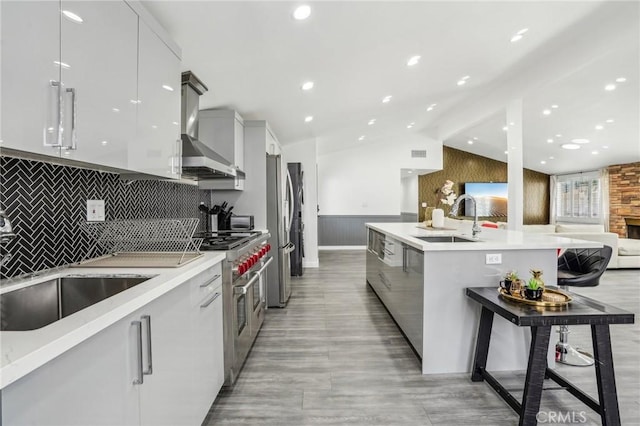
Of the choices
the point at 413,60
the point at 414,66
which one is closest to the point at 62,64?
the point at 413,60

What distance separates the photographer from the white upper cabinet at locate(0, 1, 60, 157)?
3.04 feet

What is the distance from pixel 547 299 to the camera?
6.40 feet

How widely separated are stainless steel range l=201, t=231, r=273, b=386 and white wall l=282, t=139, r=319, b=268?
3784 mm

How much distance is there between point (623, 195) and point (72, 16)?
10.8 metres

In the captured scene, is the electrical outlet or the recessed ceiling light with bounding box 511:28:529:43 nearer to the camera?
the electrical outlet

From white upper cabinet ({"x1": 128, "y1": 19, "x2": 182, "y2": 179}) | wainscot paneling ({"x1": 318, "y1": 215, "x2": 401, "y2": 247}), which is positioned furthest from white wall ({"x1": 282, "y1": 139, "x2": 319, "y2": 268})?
white upper cabinet ({"x1": 128, "y1": 19, "x2": 182, "y2": 179})

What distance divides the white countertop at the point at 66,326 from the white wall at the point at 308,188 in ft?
17.4

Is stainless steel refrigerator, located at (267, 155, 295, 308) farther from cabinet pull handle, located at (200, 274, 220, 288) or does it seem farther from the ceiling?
cabinet pull handle, located at (200, 274, 220, 288)

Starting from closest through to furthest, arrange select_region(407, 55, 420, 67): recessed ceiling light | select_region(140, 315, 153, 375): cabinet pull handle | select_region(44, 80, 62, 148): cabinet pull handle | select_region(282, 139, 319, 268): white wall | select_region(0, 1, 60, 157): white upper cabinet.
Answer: select_region(0, 1, 60, 157): white upper cabinet < select_region(44, 80, 62, 148): cabinet pull handle < select_region(140, 315, 153, 375): cabinet pull handle < select_region(407, 55, 420, 67): recessed ceiling light < select_region(282, 139, 319, 268): white wall

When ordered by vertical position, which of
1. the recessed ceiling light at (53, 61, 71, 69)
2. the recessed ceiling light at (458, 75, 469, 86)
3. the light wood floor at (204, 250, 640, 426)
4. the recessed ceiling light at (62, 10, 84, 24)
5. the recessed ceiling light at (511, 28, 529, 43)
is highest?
the recessed ceiling light at (458, 75, 469, 86)

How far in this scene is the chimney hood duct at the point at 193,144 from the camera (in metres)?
2.29

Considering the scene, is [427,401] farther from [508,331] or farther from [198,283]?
[198,283]

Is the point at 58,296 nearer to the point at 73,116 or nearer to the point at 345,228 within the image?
the point at 73,116

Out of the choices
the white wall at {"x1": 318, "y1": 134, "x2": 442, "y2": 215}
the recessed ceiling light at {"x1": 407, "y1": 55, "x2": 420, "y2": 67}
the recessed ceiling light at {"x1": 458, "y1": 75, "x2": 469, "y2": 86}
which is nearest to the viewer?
the recessed ceiling light at {"x1": 407, "y1": 55, "x2": 420, "y2": 67}
